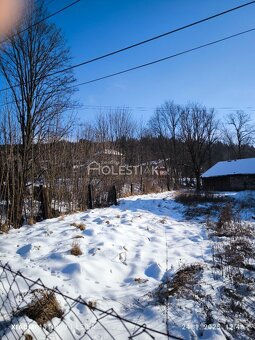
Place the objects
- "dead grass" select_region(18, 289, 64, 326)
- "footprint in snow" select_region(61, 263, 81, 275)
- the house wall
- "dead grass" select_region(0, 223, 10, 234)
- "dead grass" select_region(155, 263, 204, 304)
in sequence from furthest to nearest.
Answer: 1. the house wall
2. "dead grass" select_region(0, 223, 10, 234)
3. "footprint in snow" select_region(61, 263, 81, 275)
4. "dead grass" select_region(155, 263, 204, 304)
5. "dead grass" select_region(18, 289, 64, 326)

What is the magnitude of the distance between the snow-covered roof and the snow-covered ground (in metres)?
26.0

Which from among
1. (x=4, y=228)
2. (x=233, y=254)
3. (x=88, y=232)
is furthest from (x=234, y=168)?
(x=4, y=228)

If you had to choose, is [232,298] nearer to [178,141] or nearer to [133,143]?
[133,143]

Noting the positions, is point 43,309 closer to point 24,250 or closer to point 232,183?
point 24,250

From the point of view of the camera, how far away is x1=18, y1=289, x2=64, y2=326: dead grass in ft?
10.3

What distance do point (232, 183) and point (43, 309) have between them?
32892mm

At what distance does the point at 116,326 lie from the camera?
3295 mm

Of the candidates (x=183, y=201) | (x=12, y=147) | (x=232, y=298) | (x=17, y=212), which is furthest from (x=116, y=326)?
(x=183, y=201)

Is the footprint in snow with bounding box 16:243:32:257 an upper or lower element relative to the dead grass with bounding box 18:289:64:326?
upper

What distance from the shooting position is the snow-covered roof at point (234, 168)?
107ft

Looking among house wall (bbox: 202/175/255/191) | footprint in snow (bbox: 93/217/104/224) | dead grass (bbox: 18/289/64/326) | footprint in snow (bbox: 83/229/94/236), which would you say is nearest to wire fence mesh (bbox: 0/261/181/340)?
dead grass (bbox: 18/289/64/326)

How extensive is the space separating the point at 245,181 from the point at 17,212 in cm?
2921

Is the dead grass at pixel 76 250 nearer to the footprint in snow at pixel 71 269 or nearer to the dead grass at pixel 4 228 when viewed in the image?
the footprint in snow at pixel 71 269

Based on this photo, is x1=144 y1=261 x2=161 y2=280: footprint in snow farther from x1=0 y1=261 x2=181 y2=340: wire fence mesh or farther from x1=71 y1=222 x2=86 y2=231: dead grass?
x1=71 y1=222 x2=86 y2=231: dead grass
